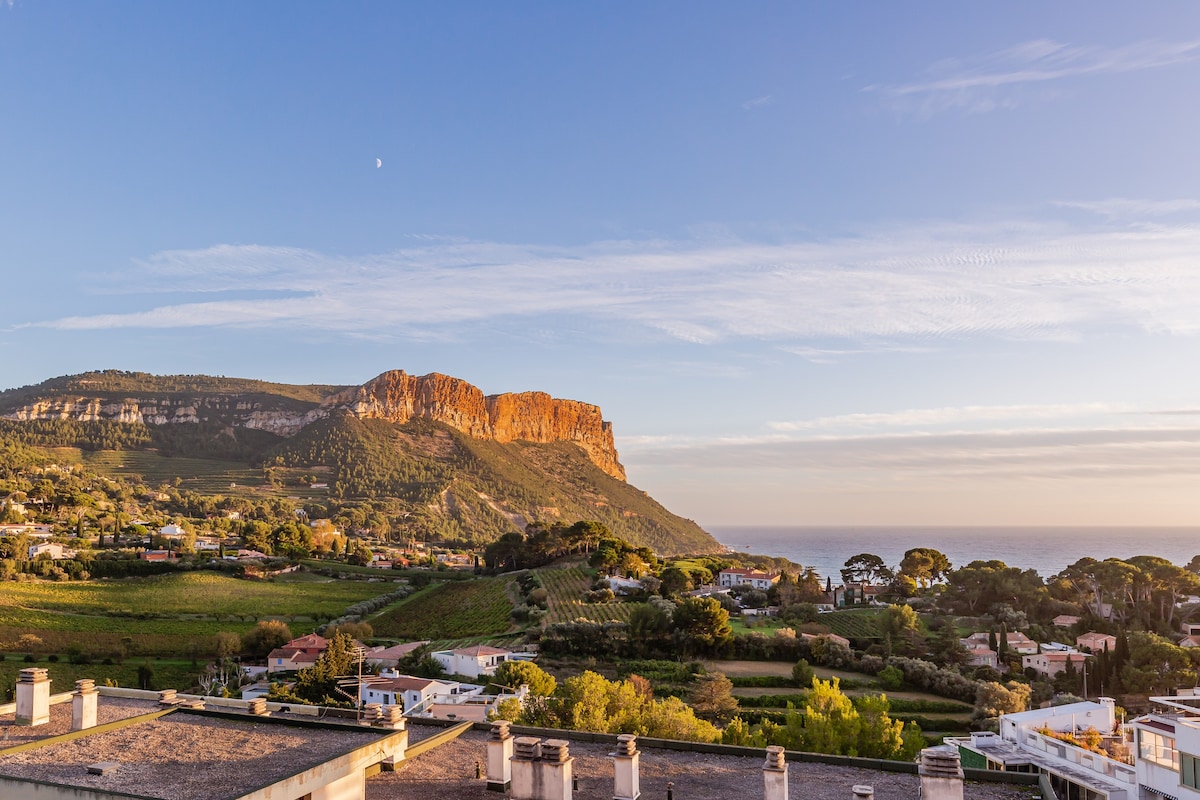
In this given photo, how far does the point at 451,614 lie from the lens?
6212cm

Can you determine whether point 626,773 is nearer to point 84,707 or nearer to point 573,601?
point 84,707

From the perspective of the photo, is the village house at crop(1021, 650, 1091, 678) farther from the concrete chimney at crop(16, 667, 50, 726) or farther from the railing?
the concrete chimney at crop(16, 667, 50, 726)

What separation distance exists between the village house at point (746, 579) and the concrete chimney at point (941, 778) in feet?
212

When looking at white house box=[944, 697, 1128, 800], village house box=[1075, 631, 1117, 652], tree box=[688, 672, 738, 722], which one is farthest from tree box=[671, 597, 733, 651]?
village house box=[1075, 631, 1117, 652]

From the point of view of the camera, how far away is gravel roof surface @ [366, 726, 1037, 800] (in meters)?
10.7

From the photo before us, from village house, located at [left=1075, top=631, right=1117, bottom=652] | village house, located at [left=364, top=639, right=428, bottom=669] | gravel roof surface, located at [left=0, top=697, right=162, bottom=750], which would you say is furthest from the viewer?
village house, located at [left=1075, top=631, right=1117, bottom=652]

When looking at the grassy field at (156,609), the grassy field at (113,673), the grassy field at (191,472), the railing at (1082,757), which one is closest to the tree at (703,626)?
the railing at (1082,757)

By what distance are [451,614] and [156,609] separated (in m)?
→ 20.6

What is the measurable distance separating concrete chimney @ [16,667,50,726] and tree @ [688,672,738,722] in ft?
87.3

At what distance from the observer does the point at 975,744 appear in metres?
24.7

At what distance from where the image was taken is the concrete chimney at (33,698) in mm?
12961

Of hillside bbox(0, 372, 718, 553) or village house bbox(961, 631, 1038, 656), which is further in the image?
hillside bbox(0, 372, 718, 553)

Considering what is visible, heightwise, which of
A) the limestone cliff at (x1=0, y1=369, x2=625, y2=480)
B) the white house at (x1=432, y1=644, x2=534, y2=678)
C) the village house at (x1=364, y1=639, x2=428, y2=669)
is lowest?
the village house at (x1=364, y1=639, x2=428, y2=669)

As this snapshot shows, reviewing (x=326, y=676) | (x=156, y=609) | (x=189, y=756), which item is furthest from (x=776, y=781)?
(x=156, y=609)
